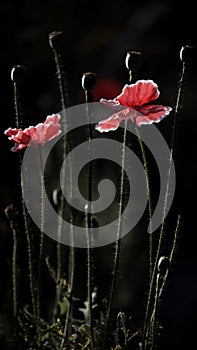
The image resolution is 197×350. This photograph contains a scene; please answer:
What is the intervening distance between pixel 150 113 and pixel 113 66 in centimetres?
112

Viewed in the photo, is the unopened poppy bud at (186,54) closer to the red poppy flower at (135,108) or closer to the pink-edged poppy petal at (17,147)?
the red poppy flower at (135,108)

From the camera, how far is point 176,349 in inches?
48.3

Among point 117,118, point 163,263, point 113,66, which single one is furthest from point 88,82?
point 113,66

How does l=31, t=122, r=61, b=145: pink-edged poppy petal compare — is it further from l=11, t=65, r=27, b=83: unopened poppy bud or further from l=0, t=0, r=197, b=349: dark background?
l=0, t=0, r=197, b=349: dark background

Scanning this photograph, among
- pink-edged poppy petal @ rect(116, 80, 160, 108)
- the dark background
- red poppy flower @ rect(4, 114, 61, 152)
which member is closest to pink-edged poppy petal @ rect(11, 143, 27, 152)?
red poppy flower @ rect(4, 114, 61, 152)

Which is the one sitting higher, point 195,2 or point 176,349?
point 195,2

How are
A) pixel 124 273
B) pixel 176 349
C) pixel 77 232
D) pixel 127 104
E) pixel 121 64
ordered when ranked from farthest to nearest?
pixel 121 64 < pixel 124 273 < pixel 176 349 < pixel 77 232 < pixel 127 104

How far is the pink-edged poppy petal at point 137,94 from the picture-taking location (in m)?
0.69

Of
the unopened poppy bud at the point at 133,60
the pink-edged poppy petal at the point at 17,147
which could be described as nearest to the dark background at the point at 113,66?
the pink-edged poppy petal at the point at 17,147

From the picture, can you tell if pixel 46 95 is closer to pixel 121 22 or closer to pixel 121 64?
pixel 121 64

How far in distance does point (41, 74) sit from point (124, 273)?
0.52 metres

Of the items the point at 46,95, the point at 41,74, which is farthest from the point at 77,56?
the point at 46,95

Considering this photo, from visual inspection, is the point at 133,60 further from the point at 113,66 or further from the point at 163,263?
the point at 113,66

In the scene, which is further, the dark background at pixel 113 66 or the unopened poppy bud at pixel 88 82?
the dark background at pixel 113 66
